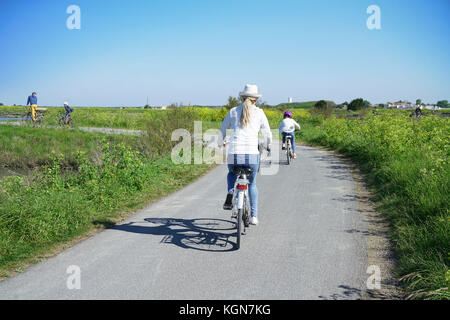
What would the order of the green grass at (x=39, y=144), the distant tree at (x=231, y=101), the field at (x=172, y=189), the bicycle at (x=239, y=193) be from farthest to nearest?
1. the distant tree at (x=231, y=101)
2. the green grass at (x=39, y=144)
3. the bicycle at (x=239, y=193)
4. the field at (x=172, y=189)

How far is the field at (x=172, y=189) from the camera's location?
192 inches

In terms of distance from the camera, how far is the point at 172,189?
9.74 meters

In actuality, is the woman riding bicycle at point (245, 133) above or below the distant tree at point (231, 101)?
below

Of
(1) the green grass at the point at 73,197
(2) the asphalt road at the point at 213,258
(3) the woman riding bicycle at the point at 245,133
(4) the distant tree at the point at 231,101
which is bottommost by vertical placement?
(2) the asphalt road at the point at 213,258

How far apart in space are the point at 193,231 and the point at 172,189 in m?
3.66

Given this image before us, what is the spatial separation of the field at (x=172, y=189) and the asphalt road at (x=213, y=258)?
0.56m

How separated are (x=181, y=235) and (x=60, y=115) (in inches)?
1047

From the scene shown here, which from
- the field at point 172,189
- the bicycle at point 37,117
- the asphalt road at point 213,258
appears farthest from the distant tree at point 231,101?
the asphalt road at point 213,258

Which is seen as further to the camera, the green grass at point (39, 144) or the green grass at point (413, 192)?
the green grass at point (39, 144)

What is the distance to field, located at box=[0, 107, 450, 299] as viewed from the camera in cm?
487

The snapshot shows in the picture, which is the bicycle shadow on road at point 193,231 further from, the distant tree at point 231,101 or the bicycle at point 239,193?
the distant tree at point 231,101

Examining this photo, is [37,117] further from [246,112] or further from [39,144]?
[246,112]
